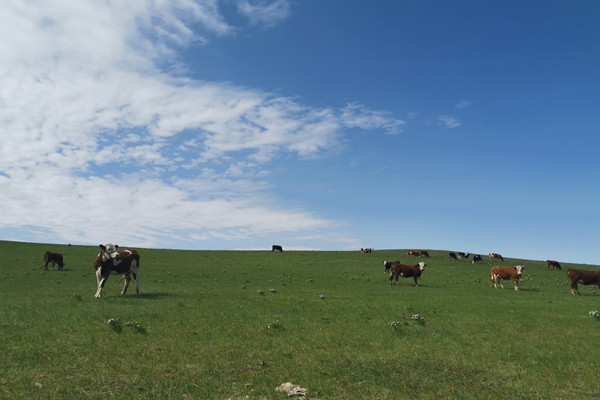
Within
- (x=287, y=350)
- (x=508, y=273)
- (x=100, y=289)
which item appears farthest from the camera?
(x=508, y=273)

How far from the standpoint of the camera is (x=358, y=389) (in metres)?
8.39

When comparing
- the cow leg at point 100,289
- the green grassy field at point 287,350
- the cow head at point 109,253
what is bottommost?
the green grassy field at point 287,350

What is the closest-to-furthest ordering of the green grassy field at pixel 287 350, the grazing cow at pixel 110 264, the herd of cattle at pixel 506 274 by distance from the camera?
the green grassy field at pixel 287 350 < the grazing cow at pixel 110 264 < the herd of cattle at pixel 506 274

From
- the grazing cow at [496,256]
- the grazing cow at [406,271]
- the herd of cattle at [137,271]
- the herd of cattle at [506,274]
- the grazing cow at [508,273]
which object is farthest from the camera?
the grazing cow at [496,256]

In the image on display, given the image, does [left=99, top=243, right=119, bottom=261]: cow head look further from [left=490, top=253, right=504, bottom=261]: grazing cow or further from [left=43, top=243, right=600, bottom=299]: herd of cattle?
[left=490, top=253, right=504, bottom=261]: grazing cow

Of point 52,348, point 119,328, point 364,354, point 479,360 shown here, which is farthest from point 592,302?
point 52,348

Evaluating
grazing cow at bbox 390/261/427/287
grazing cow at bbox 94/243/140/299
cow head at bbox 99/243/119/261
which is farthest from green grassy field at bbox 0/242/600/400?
grazing cow at bbox 390/261/427/287

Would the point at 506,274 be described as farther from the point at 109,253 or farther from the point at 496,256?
the point at 496,256

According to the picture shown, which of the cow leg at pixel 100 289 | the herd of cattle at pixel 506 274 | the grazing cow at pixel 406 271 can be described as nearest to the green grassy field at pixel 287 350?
the cow leg at pixel 100 289

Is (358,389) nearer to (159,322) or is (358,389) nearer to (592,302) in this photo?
(159,322)

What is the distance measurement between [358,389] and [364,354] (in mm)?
2738

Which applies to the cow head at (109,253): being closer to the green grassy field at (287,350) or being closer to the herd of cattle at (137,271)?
the herd of cattle at (137,271)

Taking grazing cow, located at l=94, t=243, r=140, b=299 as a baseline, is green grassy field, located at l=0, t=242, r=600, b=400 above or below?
below

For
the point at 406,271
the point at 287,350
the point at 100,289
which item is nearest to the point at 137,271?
the point at 100,289
